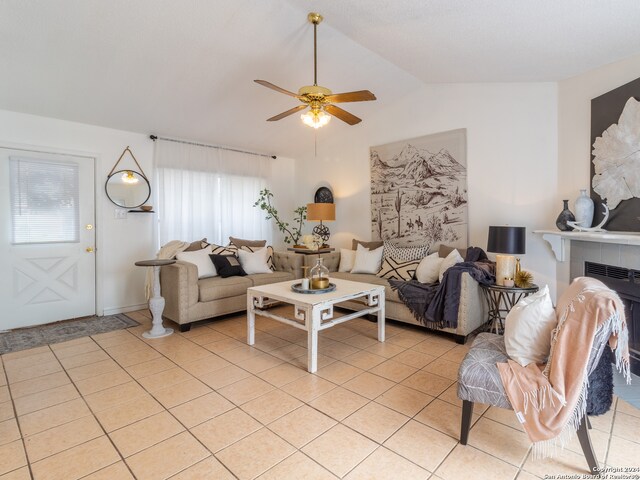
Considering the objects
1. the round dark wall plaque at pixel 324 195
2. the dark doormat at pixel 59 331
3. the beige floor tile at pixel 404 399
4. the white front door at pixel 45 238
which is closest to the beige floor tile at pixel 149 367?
the dark doormat at pixel 59 331

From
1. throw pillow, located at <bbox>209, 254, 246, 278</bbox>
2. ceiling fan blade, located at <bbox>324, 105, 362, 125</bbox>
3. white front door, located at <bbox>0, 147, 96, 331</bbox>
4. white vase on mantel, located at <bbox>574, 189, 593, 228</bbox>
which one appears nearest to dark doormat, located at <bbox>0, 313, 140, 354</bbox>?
white front door, located at <bbox>0, 147, 96, 331</bbox>

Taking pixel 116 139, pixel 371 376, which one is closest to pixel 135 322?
pixel 116 139

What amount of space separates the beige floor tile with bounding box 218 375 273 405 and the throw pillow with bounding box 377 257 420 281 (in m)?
2.10

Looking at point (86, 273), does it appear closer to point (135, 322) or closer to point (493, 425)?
point (135, 322)

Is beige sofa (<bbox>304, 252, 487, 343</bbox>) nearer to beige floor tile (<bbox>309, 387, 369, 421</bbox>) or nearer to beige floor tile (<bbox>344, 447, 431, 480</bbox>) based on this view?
beige floor tile (<bbox>309, 387, 369, 421</bbox>)

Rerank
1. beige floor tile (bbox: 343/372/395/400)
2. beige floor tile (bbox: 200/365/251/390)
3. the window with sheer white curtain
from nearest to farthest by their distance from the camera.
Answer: beige floor tile (bbox: 343/372/395/400) → beige floor tile (bbox: 200/365/251/390) → the window with sheer white curtain

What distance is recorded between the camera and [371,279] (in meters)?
4.23

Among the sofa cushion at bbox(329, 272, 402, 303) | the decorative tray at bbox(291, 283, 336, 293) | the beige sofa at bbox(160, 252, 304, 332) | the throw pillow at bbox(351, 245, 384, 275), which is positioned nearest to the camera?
the decorative tray at bbox(291, 283, 336, 293)

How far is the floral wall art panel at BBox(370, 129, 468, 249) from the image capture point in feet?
13.8

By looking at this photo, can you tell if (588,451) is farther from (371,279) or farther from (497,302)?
(371,279)

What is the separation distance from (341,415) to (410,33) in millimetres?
3033

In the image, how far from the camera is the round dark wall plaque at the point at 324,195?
5629 millimetres

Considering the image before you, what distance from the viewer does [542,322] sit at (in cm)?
181

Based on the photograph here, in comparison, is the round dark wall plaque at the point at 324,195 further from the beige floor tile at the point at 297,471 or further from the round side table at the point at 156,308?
the beige floor tile at the point at 297,471
